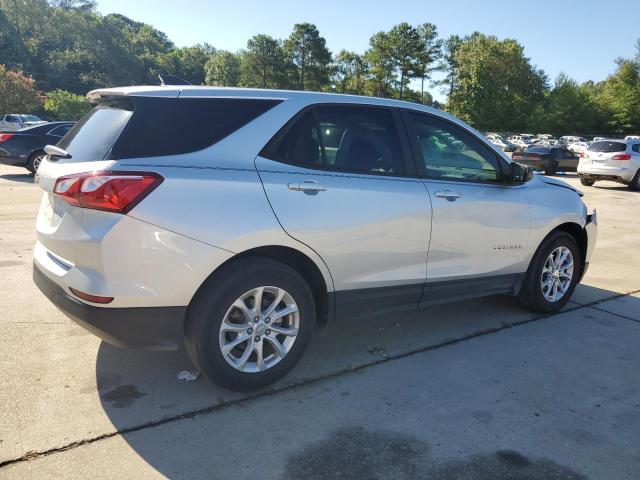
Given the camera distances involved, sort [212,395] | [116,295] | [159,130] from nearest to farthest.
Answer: [116,295], [159,130], [212,395]

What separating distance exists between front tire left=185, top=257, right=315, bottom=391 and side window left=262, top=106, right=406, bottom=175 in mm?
722

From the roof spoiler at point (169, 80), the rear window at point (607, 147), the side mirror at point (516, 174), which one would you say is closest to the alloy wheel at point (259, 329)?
the roof spoiler at point (169, 80)

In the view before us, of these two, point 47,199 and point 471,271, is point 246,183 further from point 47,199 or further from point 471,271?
point 471,271

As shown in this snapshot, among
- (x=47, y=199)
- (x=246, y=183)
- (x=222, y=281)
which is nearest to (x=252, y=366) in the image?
(x=222, y=281)

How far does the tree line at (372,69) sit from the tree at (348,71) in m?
0.18

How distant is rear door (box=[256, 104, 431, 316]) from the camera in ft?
10.6

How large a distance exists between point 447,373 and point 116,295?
7.21ft

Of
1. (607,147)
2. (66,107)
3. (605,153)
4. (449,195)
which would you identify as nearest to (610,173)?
(605,153)

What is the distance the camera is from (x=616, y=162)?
17.7 m

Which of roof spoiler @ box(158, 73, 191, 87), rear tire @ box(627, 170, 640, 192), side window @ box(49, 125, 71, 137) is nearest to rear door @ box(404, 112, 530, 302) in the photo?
roof spoiler @ box(158, 73, 191, 87)

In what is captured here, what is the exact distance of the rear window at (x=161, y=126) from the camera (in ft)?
9.62

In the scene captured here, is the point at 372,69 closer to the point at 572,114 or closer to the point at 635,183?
the point at 572,114

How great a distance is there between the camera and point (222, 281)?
3.01 meters

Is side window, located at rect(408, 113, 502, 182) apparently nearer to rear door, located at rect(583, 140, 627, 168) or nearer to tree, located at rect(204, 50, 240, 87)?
rear door, located at rect(583, 140, 627, 168)
